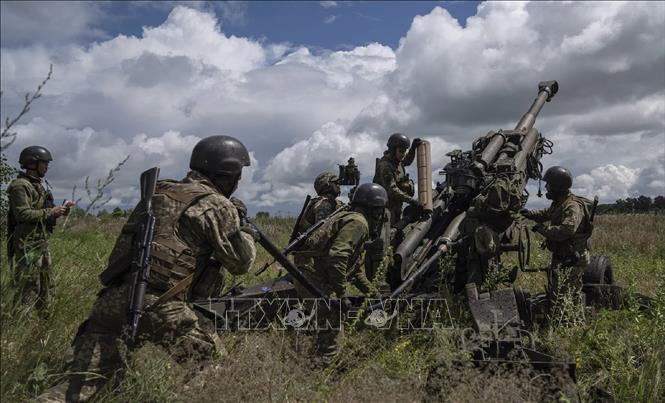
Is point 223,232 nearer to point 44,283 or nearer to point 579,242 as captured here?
point 44,283

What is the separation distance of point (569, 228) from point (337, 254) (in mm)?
2777

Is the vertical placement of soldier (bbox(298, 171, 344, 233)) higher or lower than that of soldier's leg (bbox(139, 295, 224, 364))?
higher

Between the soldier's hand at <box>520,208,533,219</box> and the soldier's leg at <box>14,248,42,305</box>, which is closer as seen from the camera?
the soldier's leg at <box>14,248,42,305</box>

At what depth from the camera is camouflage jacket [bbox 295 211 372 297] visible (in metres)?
5.65

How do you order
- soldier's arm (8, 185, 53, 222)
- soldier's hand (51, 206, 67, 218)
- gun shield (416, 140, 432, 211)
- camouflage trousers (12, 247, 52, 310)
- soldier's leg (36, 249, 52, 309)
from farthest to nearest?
1. gun shield (416, 140, 432, 211)
2. soldier's arm (8, 185, 53, 222)
3. soldier's hand (51, 206, 67, 218)
4. soldier's leg (36, 249, 52, 309)
5. camouflage trousers (12, 247, 52, 310)

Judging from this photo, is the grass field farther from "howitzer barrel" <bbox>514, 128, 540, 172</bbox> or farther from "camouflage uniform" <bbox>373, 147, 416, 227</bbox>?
"howitzer barrel" <bbox>514, 128, 540, 172</bbox>

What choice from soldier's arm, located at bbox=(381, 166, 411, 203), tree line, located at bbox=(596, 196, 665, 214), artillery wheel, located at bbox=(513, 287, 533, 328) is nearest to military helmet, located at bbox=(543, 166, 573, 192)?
artillery wheel, located at bbox=(513, 287, 533, 328)

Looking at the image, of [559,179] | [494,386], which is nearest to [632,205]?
[559,179]

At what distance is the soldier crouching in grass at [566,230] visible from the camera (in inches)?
263

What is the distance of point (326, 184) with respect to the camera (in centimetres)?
843

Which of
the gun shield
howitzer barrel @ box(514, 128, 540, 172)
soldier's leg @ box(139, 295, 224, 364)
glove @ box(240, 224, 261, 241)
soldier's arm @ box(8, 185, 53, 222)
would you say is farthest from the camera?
howitzer barrel @ box(514, 128, 540, 172)

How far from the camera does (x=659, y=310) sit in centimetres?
478

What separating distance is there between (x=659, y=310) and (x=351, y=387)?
9.00 ft

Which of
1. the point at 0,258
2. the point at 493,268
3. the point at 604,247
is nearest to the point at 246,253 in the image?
the point at 0,258
